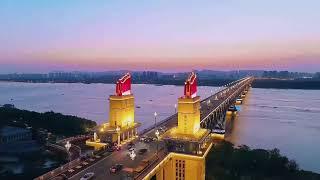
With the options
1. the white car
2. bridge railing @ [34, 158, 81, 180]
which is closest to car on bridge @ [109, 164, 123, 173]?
the white car

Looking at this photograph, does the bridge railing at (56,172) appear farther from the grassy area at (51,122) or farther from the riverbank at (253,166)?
the grassy area at (51,122)

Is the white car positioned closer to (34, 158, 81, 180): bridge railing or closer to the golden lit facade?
(34, 158, 81, 180): bridge railing

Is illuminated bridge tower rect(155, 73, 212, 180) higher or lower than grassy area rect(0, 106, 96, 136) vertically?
higher

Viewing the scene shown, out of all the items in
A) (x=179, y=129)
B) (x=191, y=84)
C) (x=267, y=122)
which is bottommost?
(x=267, y=122)

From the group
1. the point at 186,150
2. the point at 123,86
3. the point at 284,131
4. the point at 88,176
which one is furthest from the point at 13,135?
the point at 284,131

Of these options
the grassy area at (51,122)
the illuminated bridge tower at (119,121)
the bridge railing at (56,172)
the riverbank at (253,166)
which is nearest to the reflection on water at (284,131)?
the riverbank at (253,166)

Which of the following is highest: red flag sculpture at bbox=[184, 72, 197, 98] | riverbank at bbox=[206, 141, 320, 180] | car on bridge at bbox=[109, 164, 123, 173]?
red flag sculpture at bbox=[184, 72, 197, 98]

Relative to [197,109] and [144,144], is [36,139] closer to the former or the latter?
[144,144]

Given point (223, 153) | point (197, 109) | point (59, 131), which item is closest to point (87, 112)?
point (59, 131)
